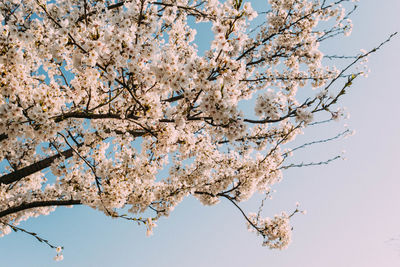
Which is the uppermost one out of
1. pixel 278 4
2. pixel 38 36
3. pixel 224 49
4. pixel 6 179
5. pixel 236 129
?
pixel 278 4

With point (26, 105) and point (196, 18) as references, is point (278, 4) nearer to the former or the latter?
point (196, 18)

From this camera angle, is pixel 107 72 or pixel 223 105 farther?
pixel 107 72

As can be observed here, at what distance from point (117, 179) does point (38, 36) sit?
140 inches

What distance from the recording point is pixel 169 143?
551 cm

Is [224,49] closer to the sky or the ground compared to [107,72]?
closer to the ground

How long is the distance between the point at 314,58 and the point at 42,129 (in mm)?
9303

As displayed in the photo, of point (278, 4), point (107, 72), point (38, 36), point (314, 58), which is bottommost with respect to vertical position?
point (107, 72)

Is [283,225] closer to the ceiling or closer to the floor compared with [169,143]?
closer to the floor


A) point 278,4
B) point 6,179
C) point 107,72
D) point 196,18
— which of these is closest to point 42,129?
point 107,72

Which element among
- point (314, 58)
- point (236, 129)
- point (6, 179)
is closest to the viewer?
point (236, 129)

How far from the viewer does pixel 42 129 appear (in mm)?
4316

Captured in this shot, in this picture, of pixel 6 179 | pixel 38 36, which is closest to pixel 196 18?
pixel 38 36

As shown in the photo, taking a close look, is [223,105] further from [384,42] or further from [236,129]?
[384,42]

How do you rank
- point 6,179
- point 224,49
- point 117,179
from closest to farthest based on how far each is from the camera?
point 224,49, point 117,179, point 6,179
